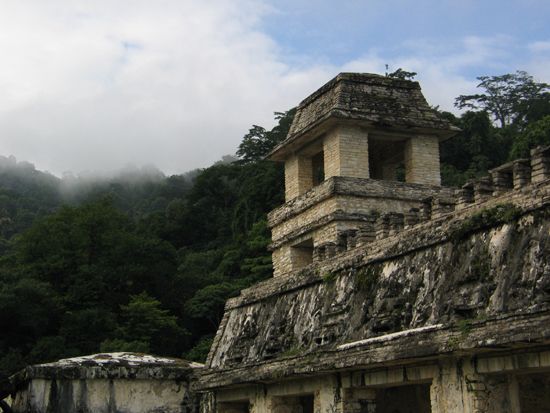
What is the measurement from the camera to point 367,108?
18828 millimetres

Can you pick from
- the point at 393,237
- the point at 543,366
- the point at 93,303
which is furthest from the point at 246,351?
the point at 93,303

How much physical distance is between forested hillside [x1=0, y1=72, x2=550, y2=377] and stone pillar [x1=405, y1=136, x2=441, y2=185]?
17.9 metres

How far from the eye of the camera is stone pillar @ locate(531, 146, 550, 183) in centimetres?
991

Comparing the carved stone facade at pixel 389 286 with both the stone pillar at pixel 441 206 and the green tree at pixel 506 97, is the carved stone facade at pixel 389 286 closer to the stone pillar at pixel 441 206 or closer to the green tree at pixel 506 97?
the stone pillar at pixel 441 206

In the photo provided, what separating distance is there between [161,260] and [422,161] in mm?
27143

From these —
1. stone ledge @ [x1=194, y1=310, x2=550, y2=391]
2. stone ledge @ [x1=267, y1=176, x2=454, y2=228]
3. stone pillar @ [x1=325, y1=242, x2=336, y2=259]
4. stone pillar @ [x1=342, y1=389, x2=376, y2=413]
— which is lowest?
stone pillar @ [x1=342, y1=389, x2=376, y2=413]

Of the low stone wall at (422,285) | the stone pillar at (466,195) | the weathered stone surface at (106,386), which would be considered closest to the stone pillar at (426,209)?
the low stone wall at (422,285)

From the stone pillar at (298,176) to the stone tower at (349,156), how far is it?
2cm

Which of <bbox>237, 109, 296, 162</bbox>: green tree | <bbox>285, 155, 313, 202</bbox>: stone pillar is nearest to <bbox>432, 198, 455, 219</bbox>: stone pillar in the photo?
<bbox>285, 155, 313, 202</bbox>: stone pillar

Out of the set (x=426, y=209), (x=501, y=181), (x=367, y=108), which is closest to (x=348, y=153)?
(x=367, y=108)

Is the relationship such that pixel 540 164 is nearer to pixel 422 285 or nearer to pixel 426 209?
pixel 422 285

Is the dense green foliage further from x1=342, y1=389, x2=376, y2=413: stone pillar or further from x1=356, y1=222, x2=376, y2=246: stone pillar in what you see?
x1=342, y1=389, x2=376, y2=413: stone pillar

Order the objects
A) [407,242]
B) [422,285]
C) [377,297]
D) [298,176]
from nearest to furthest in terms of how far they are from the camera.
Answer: [422,285]
[407,242]
[377,297]
[298,176]

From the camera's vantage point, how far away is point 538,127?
36.9 m
